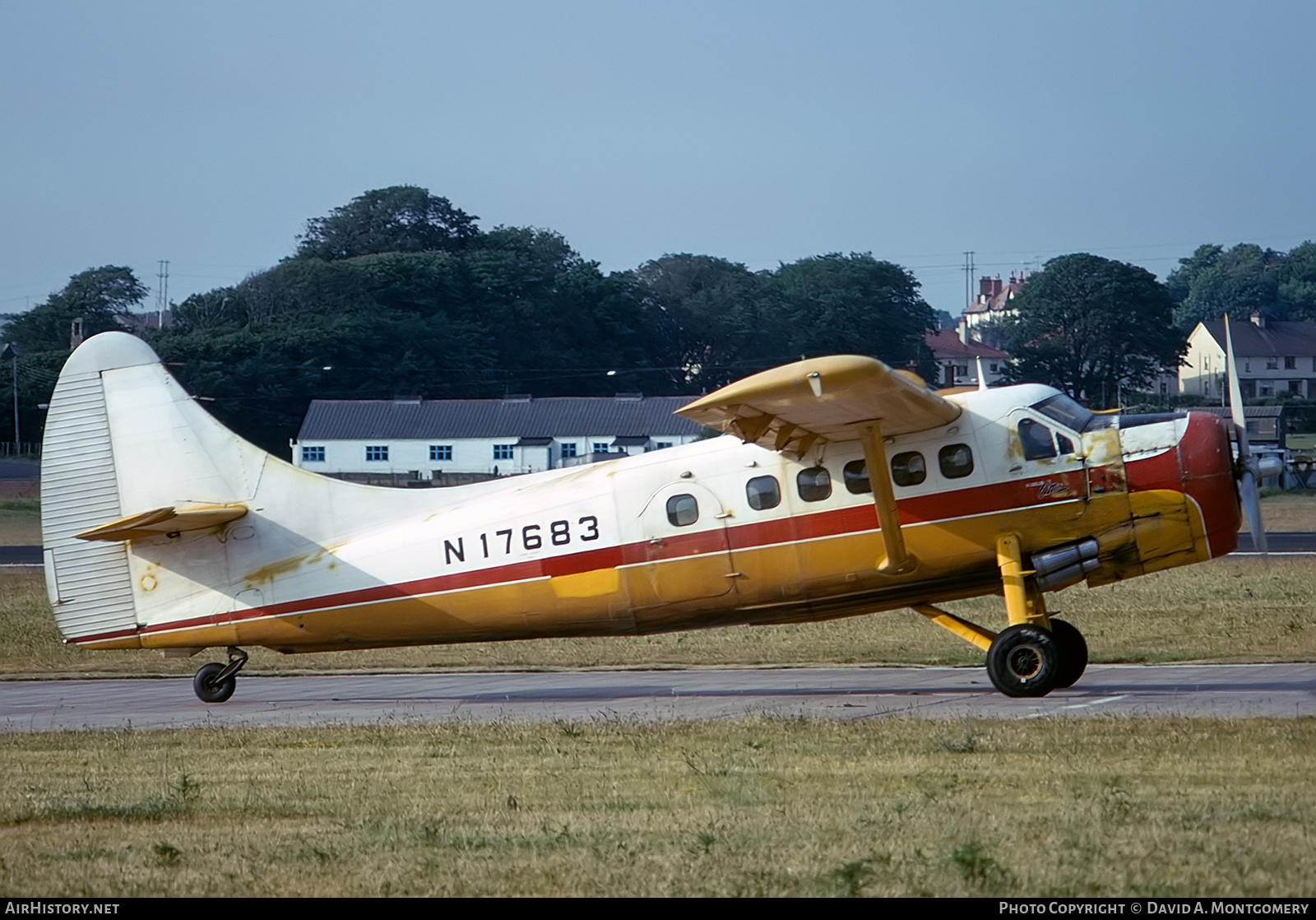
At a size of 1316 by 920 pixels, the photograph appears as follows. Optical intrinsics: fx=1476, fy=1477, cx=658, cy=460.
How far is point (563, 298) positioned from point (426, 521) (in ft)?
305

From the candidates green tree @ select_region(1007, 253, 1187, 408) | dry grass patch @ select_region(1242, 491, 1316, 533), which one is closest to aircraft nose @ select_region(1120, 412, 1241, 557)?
dry grass patch @ select_region(1242, 491, 1316, 533)

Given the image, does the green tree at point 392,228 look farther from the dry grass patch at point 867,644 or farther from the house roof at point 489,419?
the dry grass patch at point 867,644

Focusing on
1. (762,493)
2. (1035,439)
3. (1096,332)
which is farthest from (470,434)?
(1035,439)

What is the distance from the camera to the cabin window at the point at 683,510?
50.7 feet

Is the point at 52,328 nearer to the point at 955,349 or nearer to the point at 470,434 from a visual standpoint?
the point at 470,434

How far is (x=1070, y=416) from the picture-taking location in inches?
589

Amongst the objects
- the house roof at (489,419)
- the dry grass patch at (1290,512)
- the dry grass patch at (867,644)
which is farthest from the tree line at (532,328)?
the dry grass patch at (867,644)

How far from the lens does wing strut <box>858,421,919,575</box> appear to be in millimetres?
14477

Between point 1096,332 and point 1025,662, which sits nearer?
point 1025,662

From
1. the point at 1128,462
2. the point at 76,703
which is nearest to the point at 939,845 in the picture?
the point at 1128,462

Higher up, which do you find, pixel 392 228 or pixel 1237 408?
pixel 392 228

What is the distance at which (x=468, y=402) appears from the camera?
83.2 metres

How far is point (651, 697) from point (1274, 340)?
152 metres
